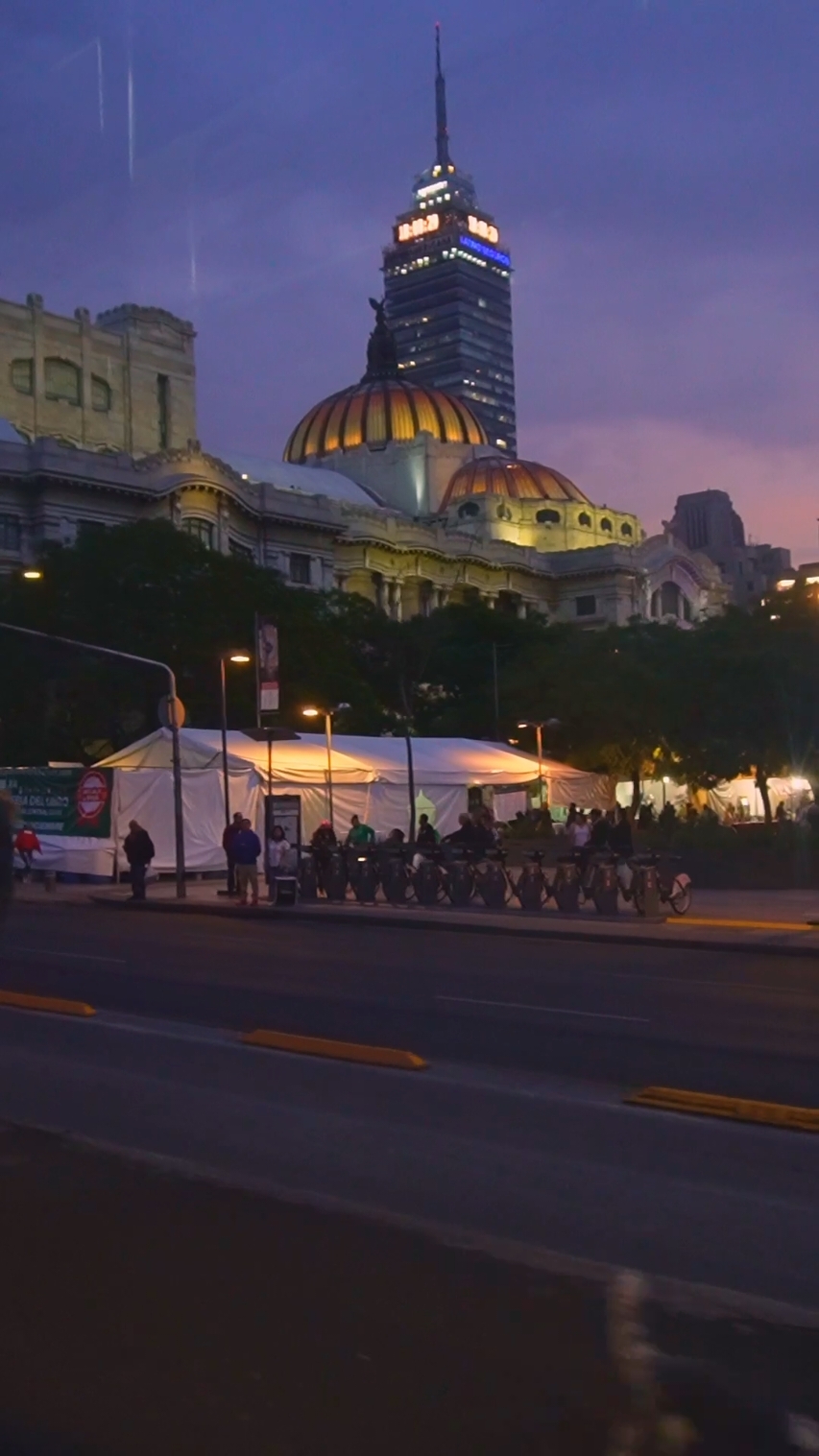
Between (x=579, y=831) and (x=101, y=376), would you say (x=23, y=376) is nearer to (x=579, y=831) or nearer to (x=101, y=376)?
(x=101, y=376)

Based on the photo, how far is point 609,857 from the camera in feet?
82.3

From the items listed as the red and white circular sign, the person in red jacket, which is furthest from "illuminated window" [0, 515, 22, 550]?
the red and white circular sign

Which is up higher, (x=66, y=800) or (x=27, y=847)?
(x=66, y=800)

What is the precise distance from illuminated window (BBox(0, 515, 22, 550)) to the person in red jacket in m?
41.5

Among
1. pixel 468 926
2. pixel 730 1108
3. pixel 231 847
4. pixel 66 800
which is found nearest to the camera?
pixel 730 1108

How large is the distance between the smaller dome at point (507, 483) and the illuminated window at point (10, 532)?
173 ft

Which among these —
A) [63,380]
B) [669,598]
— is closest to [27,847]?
[63,380]

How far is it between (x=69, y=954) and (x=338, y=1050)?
8.79 meters

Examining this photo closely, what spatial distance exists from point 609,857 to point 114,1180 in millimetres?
18485

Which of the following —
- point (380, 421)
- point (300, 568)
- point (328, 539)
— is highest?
point (380, 421)

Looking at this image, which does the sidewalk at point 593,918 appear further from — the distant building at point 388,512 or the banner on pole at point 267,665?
the distant building at point 388,512

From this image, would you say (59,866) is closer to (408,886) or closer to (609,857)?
(408,886)

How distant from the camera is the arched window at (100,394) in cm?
10331

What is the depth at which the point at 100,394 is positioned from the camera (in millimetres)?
104062
